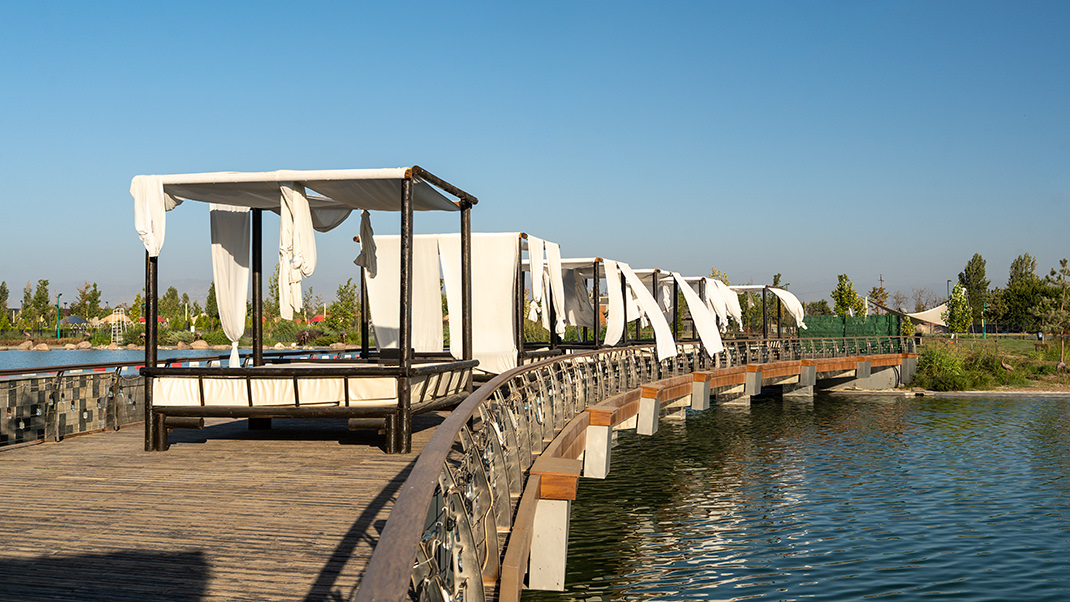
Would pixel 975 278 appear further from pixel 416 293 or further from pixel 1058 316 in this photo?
pixel 416 293

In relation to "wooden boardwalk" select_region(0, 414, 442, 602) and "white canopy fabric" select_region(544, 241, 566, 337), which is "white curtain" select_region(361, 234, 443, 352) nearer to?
"white canopy fabric" select_region(544, 241, 566, 337)

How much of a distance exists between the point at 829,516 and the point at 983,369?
28889mm

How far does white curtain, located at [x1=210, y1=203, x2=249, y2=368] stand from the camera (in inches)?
405

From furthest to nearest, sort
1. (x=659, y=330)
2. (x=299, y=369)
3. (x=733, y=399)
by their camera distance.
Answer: (x=733, y=399) → (x=659, y=330) → (x=299, y=369)

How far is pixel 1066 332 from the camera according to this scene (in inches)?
1677

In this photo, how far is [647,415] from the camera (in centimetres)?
1598

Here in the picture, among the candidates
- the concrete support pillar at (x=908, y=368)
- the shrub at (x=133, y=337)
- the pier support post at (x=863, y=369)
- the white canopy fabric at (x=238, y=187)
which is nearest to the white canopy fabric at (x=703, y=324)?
→ the white canopy fabric at (x=238, y=187)

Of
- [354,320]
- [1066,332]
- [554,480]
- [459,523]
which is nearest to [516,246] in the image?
[554,480]

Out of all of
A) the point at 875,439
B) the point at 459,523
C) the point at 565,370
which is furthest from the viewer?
the point at 875,439

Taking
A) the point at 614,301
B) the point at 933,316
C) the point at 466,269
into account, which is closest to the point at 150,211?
the point at 466,269

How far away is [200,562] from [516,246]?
403 inches

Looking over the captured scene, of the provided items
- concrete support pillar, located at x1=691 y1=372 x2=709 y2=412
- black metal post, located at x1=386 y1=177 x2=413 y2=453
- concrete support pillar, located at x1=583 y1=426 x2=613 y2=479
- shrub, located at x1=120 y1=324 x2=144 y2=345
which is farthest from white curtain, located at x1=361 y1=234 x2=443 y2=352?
shrub, located at x1=120 y1=324 x2=144 y2=345

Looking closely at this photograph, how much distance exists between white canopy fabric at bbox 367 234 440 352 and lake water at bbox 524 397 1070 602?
14.2 ft

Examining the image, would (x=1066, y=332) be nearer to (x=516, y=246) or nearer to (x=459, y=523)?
(x=516, y=246)
